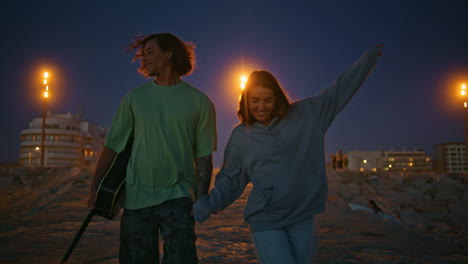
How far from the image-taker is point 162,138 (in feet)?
8.29

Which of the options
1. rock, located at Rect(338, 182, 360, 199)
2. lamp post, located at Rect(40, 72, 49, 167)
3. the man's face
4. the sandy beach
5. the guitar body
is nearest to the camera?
the guitar body

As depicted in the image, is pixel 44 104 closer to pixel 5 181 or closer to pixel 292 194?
pixel 5 181

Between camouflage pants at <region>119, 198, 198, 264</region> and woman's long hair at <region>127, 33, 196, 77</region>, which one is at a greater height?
woman's long hair at <region>127, 33, 196, 77</region>

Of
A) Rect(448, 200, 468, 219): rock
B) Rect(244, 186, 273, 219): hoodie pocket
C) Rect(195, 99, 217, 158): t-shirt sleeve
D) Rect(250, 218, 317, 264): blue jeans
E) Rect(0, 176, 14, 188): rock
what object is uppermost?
Rect(195, 99, 217, 158): t-shirt sleeve

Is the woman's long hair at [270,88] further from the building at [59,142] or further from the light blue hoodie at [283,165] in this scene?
the building at [59,142]

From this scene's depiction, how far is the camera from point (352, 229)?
22.7 ft

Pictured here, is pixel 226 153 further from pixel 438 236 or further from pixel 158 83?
pixel 438 236

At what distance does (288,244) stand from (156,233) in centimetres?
86

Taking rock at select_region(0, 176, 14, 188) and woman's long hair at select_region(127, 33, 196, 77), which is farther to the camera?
rock at select_region(0, 176, 14, 188)

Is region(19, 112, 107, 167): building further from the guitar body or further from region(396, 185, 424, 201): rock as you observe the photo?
the guitar body

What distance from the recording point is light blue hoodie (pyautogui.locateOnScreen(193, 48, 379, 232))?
→ 8.03 feet

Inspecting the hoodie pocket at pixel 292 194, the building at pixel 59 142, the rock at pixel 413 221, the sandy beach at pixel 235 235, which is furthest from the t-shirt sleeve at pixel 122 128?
the building at pixel 59 142

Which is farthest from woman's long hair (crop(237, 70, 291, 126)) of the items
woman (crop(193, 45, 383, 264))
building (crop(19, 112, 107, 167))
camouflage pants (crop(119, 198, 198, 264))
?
building (crop(19, 112, 107, 167))

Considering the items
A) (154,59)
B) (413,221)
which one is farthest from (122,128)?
(413,221)
